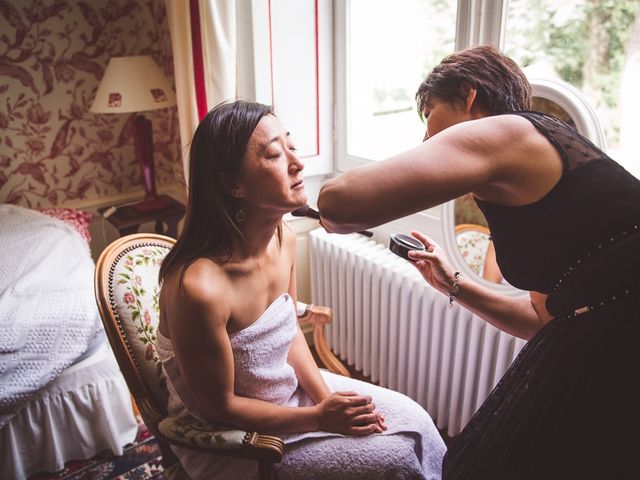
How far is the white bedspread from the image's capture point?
4.73 ft

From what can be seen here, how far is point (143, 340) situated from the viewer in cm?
113

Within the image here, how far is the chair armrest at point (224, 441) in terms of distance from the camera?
0.90 meters

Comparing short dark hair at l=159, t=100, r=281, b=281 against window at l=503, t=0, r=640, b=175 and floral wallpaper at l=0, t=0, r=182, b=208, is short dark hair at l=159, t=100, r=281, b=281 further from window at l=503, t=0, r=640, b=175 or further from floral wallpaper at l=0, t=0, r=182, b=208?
floral wallpaper at l=0, t=0, r=182, b=208

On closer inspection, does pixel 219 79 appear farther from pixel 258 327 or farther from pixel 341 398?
pixel 341 398

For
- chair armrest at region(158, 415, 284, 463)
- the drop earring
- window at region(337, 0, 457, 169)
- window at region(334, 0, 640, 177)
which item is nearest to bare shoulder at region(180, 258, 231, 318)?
the drop earring

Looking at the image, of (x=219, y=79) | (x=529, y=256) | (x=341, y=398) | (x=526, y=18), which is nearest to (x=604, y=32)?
(x=526, y=18)

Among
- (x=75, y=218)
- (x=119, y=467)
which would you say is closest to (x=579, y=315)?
(x=119, y=467)

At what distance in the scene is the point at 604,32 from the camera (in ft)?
4.07

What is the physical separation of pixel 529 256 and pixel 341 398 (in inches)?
19.5

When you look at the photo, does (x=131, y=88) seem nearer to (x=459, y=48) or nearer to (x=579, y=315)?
(x=459, y=48)

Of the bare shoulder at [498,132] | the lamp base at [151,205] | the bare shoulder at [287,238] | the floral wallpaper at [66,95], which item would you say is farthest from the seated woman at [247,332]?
the floral wallpaper at [66,95]

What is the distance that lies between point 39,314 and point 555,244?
1.50m

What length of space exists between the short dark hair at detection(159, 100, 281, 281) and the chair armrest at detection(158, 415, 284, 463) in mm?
325

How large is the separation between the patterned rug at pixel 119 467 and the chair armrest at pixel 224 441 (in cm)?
84
